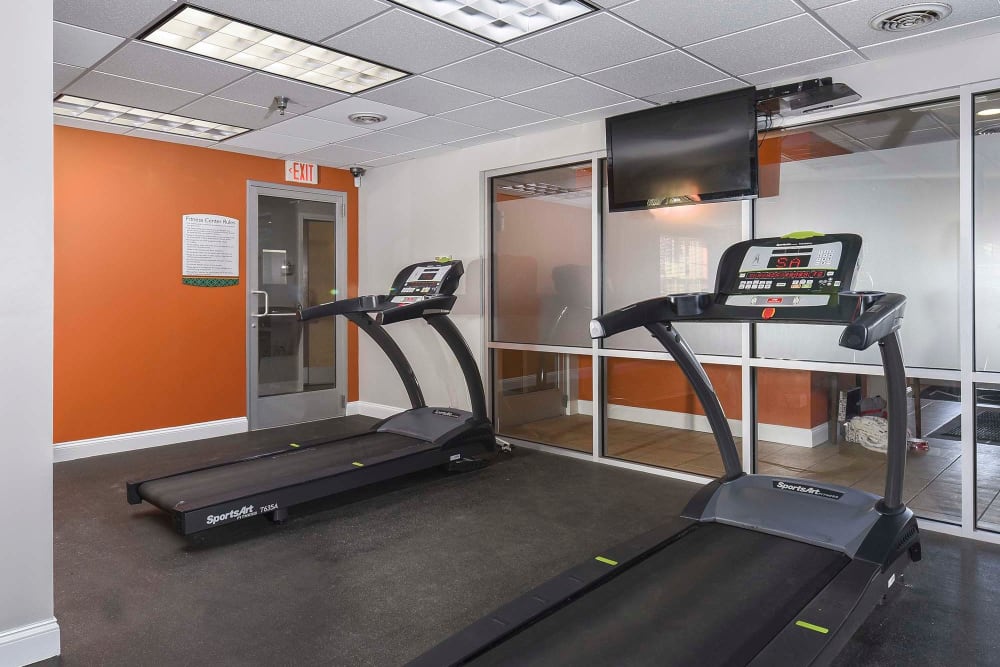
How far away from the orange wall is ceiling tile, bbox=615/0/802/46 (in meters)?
4.03

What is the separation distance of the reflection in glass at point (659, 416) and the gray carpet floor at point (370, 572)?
12.1 inches

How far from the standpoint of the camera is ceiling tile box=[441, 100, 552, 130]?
447cm

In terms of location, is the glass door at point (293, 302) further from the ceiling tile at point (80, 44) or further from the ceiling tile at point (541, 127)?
the ceiling tile at point (80, 44)

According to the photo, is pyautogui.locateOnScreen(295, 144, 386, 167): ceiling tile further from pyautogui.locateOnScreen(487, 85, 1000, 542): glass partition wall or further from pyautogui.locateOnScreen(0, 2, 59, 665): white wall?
pyautogui.locateOnScreen(0, 2, 59, 665): white wall

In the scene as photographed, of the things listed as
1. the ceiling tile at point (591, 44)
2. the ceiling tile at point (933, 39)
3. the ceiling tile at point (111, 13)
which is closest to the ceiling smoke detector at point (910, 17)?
the ceiling tile at point (933, 39)

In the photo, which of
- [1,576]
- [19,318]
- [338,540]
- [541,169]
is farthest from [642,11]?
[1,576]

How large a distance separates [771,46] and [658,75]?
63 centimetres

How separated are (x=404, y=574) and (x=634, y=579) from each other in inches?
43.2

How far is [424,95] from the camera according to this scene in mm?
4223

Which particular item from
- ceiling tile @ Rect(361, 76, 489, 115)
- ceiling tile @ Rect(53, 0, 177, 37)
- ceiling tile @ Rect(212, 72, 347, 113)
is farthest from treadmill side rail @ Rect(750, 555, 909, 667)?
ceiling tile @ Rect(212, 72, 347, 113)

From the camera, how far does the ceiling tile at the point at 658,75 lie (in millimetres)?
3598

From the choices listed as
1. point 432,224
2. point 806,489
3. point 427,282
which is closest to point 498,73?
point 427,282

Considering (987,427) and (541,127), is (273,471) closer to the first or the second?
(541,127)

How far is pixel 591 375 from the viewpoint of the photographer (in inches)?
201
